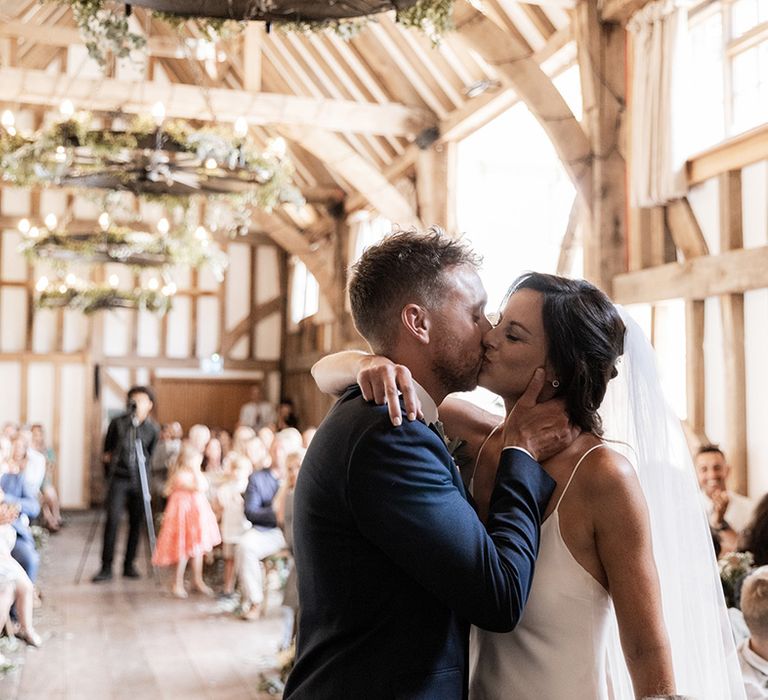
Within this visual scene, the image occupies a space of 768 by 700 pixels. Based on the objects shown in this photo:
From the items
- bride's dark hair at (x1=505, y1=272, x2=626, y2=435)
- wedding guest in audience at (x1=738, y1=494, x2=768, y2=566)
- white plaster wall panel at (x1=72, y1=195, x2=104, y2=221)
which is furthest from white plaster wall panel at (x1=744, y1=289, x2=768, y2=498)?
white plaster wall panel at (x1=72, y1=195, x2=104, y2=221)

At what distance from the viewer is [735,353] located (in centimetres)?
602

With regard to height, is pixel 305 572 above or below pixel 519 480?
below

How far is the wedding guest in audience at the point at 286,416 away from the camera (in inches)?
612

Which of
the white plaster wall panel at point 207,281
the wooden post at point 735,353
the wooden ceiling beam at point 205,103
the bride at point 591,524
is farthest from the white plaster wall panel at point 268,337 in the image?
the bride at point 591,524

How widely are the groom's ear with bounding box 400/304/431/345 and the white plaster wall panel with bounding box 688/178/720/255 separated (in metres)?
4.85

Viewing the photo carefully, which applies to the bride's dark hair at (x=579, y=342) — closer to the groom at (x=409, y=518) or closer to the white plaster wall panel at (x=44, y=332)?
the groom at (x=409, y=518)

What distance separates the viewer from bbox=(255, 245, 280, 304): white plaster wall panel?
17.2 m

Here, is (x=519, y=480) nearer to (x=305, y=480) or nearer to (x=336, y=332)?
(x=305, y=480)

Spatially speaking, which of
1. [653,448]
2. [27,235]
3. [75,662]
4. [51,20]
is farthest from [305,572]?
[51,20]

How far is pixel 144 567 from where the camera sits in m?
9.99

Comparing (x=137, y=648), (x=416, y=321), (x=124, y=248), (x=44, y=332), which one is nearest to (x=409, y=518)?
(x=416, y=321)

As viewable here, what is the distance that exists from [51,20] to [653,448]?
13.9 metres

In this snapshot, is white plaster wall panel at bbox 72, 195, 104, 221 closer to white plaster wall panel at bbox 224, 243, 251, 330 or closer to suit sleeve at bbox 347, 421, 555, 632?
white plaster wall panel at bbox 224, 243, 251, 330

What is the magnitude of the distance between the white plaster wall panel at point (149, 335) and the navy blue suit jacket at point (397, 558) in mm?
15204
